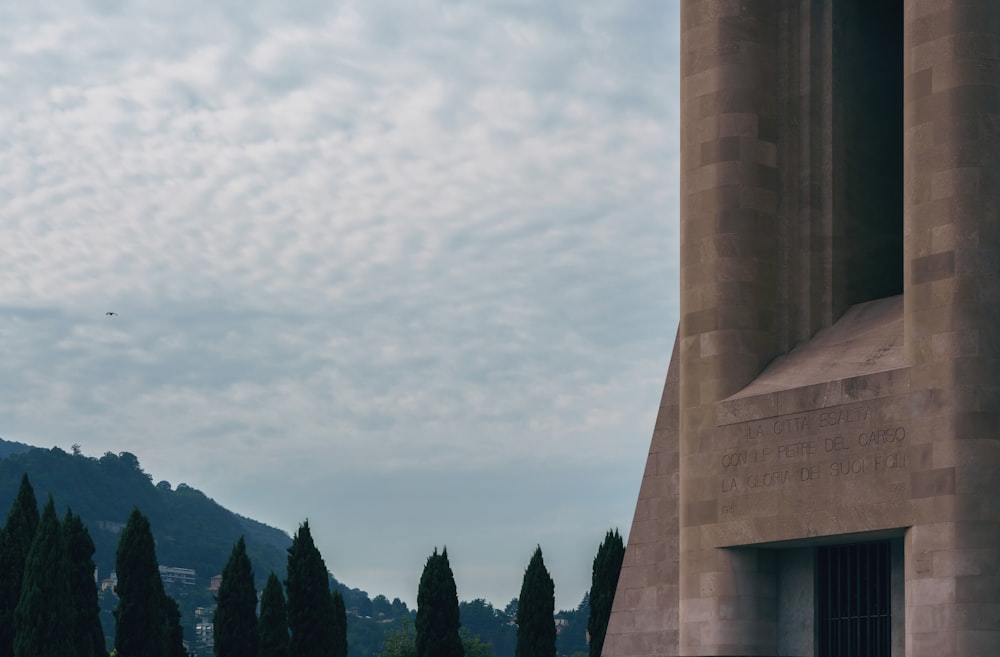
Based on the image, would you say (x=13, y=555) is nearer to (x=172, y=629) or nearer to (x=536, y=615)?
(x=172, y=629)

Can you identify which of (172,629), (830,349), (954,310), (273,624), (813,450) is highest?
(954,310)

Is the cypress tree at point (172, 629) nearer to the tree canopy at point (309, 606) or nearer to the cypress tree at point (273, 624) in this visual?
the cypress tree at point (273, 624)

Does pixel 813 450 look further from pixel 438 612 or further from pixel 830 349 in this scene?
pixel 438 612

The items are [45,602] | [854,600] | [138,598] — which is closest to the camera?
[854,600]

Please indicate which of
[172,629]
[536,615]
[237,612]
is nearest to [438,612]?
[536,615]

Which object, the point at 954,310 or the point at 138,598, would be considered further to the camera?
the point at 138,598

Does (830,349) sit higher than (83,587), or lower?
higher

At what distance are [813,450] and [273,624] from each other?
35.3 meters

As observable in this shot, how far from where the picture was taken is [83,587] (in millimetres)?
62469

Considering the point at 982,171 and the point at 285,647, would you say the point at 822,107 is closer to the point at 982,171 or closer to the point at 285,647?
the point at 982,171

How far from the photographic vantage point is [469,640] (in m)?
111

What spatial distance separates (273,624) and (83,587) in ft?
24.2

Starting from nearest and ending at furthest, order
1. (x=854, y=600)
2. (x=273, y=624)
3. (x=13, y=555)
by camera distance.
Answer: (x=854, y=600) → (x=13, y=555) → (x=273, y=624)

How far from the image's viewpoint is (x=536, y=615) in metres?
67.6
